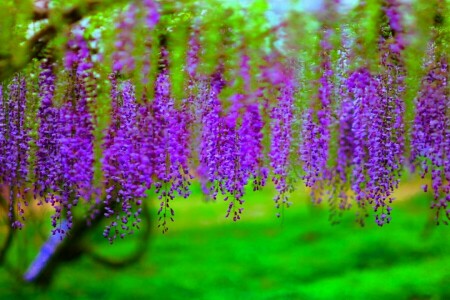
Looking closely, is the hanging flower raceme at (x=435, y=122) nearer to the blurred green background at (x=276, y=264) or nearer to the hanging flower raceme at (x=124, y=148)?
the hanging flower raceme at (x=124, y=148)

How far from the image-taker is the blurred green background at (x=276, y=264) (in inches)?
434

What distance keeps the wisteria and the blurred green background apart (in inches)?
262

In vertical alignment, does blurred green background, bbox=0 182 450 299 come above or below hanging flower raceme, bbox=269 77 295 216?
below

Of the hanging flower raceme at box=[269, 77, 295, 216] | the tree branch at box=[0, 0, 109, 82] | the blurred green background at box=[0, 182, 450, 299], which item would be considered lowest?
the blurred green background at box=[0, 182, 450, 299]

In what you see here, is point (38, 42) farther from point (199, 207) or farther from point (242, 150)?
point (199, 207)

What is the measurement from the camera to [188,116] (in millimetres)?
4195

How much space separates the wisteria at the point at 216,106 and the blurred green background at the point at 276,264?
21.8 ft

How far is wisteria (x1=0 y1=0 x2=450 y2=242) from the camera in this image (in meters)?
4.09

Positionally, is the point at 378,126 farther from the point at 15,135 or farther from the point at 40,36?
the point at 15,135

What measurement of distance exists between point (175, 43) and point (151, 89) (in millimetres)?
325

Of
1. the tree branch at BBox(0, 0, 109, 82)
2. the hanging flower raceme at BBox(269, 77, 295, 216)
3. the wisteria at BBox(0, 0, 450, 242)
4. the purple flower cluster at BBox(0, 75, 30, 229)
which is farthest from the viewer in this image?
the purple flower cluster at BBox(0, 75, 30, 229)

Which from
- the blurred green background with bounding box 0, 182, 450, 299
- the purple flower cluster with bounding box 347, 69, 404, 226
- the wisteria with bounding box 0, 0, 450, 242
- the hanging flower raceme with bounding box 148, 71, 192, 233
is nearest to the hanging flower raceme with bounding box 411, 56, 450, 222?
the wisteria with bounding box 0, 0, 450, 242

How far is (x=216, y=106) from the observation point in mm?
4156

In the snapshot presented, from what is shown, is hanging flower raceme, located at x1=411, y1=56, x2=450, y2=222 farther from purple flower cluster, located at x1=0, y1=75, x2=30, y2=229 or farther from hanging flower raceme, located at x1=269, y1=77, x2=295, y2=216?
purple flower cluster, located at x1=0, y1=75, x2=30, y2=229
